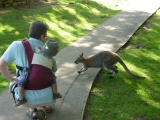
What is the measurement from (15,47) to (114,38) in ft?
20.6

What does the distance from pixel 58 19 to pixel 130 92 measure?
8270mm

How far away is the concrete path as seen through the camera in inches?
169

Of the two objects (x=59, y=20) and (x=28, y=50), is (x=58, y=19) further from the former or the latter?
(x=28, y=50)

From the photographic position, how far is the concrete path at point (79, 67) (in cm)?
430

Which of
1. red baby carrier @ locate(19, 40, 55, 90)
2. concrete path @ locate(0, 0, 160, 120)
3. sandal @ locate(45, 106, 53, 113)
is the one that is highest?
red baby carrier @ locate(19, 40, 55, 90)

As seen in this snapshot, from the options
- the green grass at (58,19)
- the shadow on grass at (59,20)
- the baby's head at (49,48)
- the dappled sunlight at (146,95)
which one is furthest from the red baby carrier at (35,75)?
the shadow on grass at (59,20)

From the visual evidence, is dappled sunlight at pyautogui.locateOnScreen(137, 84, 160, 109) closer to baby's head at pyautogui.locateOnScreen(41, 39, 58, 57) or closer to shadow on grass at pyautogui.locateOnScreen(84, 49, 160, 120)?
shadow on grass at pyautogui.locateOnScreen(84, 49, 160, 120)

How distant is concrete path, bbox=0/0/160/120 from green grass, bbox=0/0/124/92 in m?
0.65

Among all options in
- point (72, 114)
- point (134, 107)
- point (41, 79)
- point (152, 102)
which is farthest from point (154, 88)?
point (41, 79)

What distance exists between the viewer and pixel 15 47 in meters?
3.34

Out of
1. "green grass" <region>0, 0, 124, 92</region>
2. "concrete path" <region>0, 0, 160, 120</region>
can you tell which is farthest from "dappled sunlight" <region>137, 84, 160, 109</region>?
"green grass" <region>0, 0, 124, 92</region>

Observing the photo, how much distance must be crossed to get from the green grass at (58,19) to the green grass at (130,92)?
9.03 ft

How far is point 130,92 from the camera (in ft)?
16.9

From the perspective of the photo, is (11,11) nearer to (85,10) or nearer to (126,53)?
(85,10)
